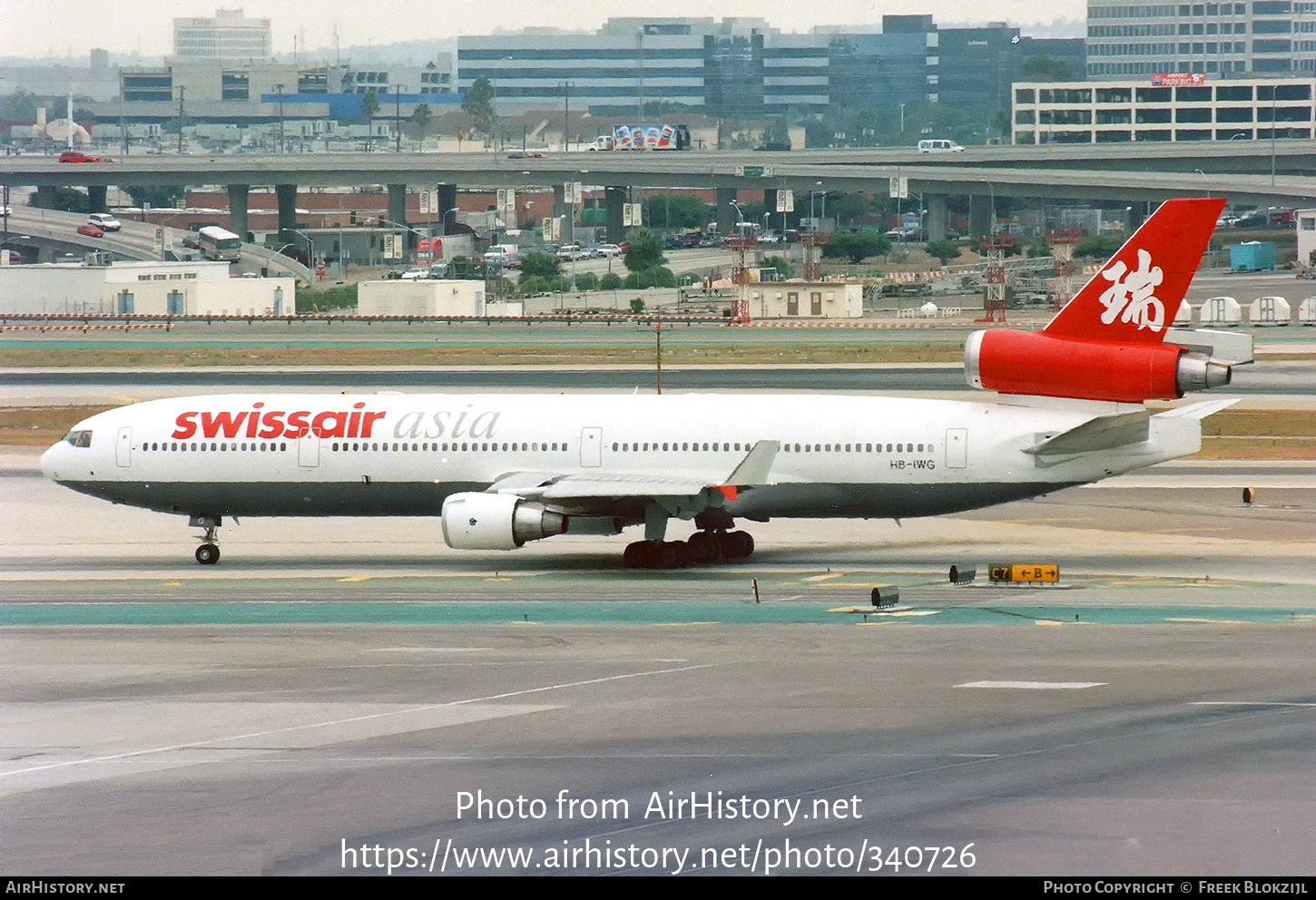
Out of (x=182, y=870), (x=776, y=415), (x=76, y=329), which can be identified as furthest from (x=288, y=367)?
(x=182, y=870)

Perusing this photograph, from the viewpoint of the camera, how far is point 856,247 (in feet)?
618

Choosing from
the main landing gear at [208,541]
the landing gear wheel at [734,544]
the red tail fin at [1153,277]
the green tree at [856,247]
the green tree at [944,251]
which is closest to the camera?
the red tail fin at [1153,277]

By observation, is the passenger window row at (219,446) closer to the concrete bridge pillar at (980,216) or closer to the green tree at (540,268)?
the green tree at (540,268)

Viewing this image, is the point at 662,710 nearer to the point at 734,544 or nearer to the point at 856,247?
the point at 734,544

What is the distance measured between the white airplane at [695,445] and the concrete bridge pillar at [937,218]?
148557mm

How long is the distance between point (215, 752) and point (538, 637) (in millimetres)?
9995

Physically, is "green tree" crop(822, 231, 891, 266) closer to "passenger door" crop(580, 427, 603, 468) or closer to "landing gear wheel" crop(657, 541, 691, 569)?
"passenger door" crop(580, 427, 603, 468)

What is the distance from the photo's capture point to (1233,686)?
27812mm

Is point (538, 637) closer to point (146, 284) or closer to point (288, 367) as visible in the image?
point (288, 367)

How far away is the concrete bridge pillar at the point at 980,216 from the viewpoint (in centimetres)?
18650

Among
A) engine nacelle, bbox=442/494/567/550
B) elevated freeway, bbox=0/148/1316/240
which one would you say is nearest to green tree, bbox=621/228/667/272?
elevated freeway, bbox=0/148/1316/240

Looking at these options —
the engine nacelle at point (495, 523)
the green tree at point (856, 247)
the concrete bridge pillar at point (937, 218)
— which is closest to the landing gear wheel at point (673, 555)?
the engine nacelle at point (495, 523)

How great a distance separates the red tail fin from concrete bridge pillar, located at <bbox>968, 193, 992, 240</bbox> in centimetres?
14720

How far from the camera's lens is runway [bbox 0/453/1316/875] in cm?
1950
